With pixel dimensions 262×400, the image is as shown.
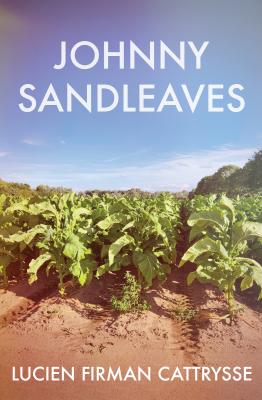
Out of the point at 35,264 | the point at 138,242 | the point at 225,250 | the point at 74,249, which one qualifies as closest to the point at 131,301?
the point at 138,242

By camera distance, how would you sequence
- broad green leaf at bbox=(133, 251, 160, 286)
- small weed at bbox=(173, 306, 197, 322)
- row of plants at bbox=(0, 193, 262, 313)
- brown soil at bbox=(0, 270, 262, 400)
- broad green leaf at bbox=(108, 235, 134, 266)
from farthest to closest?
broad green leaf at bbox=(133, 251, 160, 286) < broad green leaf at bbox=(108, 235, 134, 266) < small weed at bbox=(173, 306, 197, 322) < row of plants at bbox=(0, 193, 262, 313) < brown soil at bbox=(0, 270, 262, 400)

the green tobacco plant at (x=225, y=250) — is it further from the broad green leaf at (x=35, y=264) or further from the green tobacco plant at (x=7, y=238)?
the green tobacco plant at (x=7, y=238)

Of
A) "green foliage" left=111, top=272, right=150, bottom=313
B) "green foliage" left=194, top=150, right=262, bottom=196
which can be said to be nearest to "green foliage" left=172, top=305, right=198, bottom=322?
"green foliage" left=111, top=272, right=150, bottom=313

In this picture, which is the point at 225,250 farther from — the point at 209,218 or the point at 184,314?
the point at 184,314

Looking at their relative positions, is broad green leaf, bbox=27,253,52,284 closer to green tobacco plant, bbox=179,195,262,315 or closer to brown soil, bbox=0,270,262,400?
brown soil, bbox=0,270,262,400

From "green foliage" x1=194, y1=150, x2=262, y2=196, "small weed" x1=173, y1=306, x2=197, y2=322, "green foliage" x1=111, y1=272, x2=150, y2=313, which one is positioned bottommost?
"small weed" x1=173, y1=306, x2=197, y2=322

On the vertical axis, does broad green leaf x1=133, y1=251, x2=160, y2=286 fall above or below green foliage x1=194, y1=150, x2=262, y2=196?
below

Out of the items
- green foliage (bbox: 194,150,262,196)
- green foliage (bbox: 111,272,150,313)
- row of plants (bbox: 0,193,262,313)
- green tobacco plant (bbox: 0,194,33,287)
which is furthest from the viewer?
green foliage (bbox: 194,150,262,196)

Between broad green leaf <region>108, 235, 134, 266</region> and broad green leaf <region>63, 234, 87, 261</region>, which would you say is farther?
broad green leaf <region>108, 235, 134, 266</region>

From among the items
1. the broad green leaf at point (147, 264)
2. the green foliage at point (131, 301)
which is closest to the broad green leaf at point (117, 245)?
the broad green leaf at point (147, 264)

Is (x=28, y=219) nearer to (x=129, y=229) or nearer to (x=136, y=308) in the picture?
(x=129, y=229)
